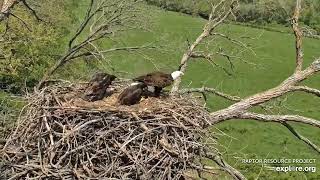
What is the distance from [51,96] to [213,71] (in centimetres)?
2919

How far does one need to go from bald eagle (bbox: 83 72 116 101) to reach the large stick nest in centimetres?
25

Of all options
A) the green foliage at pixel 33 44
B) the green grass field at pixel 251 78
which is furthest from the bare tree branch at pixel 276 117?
the green foliage at pixel 33 44

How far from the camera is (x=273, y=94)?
29.6ft

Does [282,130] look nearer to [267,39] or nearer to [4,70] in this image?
[267,39]

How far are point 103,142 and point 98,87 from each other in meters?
1.02

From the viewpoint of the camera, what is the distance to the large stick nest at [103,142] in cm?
564

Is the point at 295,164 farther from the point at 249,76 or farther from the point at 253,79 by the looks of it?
the point at 249,76

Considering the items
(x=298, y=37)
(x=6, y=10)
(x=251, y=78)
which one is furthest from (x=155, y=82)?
(x=251, y=78)

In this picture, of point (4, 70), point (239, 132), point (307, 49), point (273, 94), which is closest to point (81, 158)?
point (273, 94)

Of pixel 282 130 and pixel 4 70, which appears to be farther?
pixel 282 130

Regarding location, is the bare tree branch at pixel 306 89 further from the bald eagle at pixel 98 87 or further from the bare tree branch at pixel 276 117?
the bald eagle at pixel 98 87

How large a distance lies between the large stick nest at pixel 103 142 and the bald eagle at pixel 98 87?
25cm

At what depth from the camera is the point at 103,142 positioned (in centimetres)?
572

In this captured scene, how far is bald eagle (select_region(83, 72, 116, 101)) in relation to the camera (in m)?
6.44
